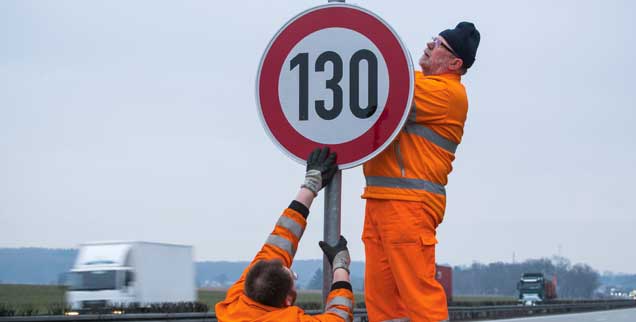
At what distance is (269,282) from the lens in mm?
3924

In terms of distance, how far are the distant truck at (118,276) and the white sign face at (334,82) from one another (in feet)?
97.5

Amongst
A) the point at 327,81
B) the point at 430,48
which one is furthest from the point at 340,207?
the point at 430,48

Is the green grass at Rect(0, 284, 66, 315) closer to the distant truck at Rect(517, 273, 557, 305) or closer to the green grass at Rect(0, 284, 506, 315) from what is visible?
the green grass at Rect(0, 284, 506, 315)

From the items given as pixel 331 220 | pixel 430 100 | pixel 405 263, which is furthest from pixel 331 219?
pixel 430 100

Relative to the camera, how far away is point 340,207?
4324 millimetres

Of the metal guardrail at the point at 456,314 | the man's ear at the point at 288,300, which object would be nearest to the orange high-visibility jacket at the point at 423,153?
the man's ear at the point at 288,300

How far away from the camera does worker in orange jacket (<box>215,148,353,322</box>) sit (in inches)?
155

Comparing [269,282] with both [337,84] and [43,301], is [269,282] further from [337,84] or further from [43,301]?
[43,301]

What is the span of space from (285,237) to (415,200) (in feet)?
1.79

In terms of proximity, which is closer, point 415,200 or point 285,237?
point 285,237

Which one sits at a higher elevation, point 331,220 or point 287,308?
point 331,220

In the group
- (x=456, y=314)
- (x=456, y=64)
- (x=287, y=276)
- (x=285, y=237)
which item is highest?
(x=456, y=64)

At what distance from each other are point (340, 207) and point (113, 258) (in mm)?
32390

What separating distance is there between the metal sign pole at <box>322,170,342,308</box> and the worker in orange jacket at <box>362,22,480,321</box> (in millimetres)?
201
